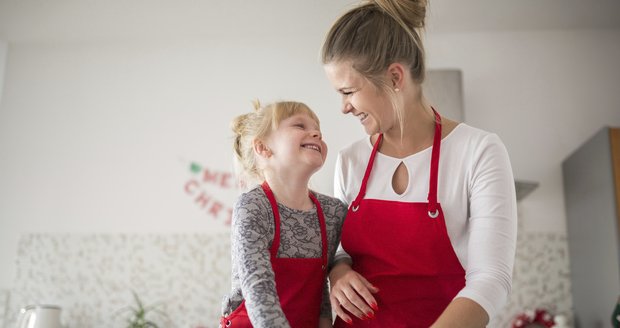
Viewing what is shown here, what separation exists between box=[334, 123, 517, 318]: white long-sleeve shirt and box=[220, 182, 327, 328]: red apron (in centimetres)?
9

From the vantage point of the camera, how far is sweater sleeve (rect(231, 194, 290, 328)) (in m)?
1.09

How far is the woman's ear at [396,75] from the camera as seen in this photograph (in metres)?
1.33

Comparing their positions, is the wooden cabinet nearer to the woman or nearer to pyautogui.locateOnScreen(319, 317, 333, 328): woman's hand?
the woman

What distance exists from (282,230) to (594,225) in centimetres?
246

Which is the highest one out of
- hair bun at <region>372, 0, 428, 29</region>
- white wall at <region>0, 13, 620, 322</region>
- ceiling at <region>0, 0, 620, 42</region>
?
ceiling at <region>0, 0, 620, 42</region>

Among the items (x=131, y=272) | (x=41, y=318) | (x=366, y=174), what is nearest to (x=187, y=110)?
(x=131, y=272)

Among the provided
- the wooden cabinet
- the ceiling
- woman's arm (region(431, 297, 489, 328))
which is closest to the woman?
woman's arm (region(431, 297, 489, 328))

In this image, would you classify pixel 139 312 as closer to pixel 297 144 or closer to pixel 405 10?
pixel 297 144

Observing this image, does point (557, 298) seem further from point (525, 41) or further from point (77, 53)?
point (77, 53)

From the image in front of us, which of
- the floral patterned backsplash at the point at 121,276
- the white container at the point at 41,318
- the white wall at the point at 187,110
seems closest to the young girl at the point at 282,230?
the white wall at the point at 187,110

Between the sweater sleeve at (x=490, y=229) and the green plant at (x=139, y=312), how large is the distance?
114 inches

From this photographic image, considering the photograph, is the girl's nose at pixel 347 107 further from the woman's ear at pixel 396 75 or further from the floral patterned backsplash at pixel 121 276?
the floral patterned backsplash at pixel 121 276

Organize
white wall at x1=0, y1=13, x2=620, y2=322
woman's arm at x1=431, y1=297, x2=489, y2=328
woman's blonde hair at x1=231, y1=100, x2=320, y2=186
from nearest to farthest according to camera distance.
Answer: woman's arm at x1=431, y1=297, x2=489, y2=328
woman's blonde hair at x1=231, y1=100, x2=320, y2=186
white wall at x1=0, y1=13, x2=620, y2=322

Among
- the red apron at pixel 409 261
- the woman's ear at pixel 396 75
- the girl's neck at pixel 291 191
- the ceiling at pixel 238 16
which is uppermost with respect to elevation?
the ceiling at pixel 238 16
